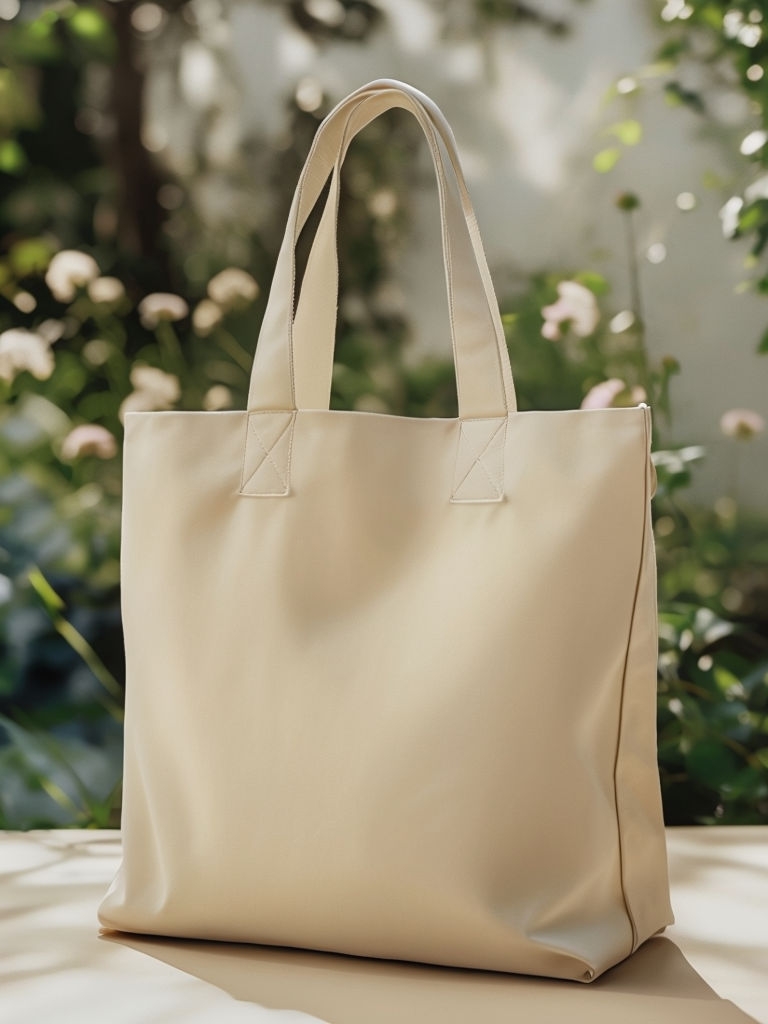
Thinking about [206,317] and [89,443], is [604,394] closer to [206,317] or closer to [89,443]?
[206,317]

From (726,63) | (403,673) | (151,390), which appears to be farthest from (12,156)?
(403,673)

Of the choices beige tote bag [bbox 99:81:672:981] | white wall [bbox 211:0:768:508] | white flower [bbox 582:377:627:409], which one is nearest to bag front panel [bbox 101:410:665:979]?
beige tote bag [bbox 99:81:672:981]

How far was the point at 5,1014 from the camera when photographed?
668mm

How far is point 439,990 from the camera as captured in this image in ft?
2.29

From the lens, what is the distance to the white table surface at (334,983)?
0.66 metres

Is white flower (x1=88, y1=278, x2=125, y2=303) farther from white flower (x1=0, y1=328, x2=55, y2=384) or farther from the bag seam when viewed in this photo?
the bag seam

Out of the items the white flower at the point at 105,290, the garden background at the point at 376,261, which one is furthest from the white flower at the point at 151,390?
the white flower at the point at 105,290

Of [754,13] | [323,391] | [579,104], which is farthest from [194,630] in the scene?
[754,13]

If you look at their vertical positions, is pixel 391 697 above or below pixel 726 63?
below

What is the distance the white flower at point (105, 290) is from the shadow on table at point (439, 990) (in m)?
0.92

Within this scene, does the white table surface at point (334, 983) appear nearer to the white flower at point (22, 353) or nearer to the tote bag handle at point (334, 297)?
the tote bag handle at point (334, 297)

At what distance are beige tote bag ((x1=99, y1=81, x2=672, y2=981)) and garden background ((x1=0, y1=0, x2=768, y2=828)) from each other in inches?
23.8

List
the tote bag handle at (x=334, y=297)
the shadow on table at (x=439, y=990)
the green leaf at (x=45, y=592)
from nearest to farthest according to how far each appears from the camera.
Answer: the shadow on table at (x=439, y=990)
the tote bag handle at (x=334, y=297)
the green leaf at (x=45, y=592)

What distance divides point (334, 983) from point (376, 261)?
3.20 ft
